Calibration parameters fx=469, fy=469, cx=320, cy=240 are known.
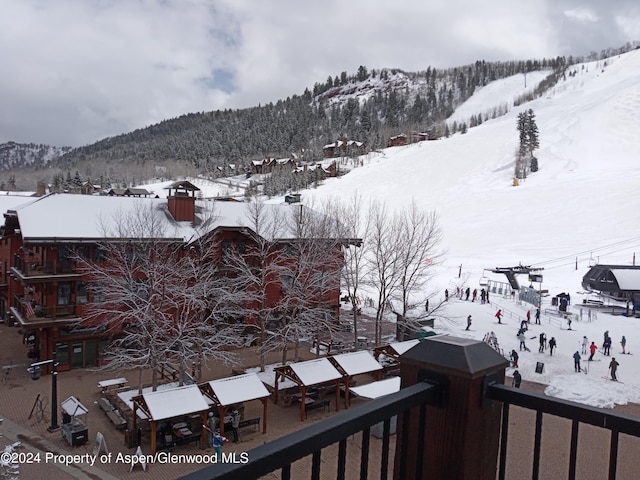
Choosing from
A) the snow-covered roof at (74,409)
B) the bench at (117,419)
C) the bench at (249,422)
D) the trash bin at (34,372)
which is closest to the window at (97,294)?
the trash bin at (34,372)

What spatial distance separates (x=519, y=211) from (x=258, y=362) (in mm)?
59490

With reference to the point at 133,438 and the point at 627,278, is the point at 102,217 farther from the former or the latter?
the point at 627,278

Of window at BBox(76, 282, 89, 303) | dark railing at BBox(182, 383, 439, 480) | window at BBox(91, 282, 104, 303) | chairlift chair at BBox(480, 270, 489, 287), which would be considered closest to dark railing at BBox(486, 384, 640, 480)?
dark railing at BBox(182, 383, 439, 480)

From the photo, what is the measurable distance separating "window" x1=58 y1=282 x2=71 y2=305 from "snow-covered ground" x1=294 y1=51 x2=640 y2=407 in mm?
24340

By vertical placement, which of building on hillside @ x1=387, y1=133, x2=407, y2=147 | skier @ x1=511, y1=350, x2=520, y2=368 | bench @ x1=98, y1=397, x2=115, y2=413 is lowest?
bench @ x1=98, y1=397, x2=115, y2=413

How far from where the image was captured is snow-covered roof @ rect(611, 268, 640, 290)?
39.9 m

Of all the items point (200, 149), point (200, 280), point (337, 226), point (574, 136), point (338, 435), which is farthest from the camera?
point (200, 149)

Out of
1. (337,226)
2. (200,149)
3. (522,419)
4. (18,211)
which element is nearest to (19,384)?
(18,211)

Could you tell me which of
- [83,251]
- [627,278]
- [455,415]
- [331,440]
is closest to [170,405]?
[83,251]

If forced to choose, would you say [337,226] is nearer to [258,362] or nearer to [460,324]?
[258,362]

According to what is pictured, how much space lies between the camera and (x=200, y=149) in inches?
7608

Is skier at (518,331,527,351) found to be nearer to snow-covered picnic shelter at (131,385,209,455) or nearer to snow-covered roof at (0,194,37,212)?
snow-covered picnic shelter at (131,385,209,455)

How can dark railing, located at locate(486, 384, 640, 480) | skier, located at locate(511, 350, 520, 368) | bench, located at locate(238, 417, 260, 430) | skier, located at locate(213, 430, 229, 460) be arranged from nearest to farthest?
1. dark railing, located at locate(486, 384, 640, 480)
2. skier, located at locate(213, 430, 229, 460)
3. bench, located at locate(238, 417, 260, 430)
4. skier, located at locate(511, 350, 520, 368)

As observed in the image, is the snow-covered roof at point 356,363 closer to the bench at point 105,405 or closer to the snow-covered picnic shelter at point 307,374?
the snow-covered picnic shelter at point 307,374
